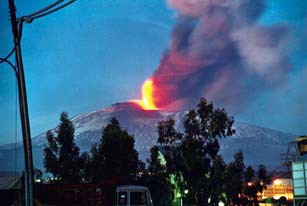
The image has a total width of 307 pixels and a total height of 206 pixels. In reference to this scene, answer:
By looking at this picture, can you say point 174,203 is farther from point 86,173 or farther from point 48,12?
point 48,12

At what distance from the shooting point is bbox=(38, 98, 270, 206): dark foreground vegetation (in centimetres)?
4681

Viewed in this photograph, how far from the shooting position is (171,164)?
159 ft

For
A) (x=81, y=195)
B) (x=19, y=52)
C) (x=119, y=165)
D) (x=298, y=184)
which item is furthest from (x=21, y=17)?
A: (x=119, y=165)

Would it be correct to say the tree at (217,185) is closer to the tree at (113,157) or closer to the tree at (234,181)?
the tree at (234,181)

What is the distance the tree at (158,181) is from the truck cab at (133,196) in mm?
18111

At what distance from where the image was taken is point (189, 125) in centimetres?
4991

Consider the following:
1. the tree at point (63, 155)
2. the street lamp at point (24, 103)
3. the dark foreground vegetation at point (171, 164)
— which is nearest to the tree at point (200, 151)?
the dark foreground vegetation at point (171, 164)

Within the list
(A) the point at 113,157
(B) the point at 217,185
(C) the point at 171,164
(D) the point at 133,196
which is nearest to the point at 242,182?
(B) the point at 217,185

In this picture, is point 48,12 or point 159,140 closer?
point 48,12

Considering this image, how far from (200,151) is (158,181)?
516 centimetres

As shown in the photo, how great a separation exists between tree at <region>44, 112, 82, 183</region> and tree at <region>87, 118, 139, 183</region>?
1681 millimetres

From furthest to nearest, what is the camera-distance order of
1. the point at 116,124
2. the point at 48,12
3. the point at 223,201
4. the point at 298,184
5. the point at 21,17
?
the point at 116,124
the point at 223,201
the point at 298,184
the point at 21,17
the point at 48,12

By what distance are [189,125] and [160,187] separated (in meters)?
7.04

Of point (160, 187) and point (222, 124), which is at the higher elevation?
point (222, 124)
